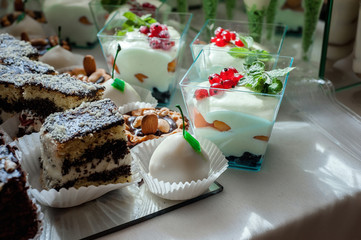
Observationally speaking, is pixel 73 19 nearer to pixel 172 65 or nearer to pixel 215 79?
pixel 172 65

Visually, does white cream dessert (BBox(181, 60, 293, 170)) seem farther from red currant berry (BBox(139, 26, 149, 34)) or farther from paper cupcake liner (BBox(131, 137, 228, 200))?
red currant berry (BBox(139, 26, 149, 34))

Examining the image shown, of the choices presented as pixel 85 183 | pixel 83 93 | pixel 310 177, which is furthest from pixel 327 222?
pixel 83 93

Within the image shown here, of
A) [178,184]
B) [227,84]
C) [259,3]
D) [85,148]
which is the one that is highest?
[259,3]

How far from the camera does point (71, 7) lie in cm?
232

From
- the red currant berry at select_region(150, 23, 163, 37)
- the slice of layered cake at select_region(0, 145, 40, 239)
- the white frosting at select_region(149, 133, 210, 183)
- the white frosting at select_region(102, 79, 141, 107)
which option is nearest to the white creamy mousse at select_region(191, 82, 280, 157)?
the white frosting at select_region(149, 133, 210, 183)

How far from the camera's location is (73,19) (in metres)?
2.35

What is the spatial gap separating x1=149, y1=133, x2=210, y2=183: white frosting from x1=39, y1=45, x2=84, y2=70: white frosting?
973 millimetres

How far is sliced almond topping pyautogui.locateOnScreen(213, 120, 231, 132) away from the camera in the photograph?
1.41 metres

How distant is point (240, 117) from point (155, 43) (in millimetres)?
602

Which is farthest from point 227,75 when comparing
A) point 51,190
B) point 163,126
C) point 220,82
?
point 51,190

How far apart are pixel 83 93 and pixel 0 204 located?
57 cm

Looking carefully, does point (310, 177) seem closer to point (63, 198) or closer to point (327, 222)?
point (327, 222)

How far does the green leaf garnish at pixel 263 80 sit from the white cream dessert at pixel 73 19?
1.24m

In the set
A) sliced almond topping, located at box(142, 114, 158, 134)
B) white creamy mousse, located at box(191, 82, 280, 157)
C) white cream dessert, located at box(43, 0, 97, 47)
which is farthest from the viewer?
white cream dessert, located at box(43, 0, 97, 47)
